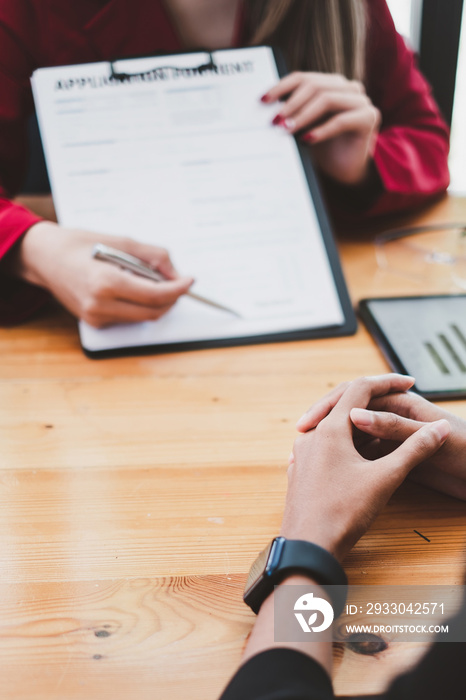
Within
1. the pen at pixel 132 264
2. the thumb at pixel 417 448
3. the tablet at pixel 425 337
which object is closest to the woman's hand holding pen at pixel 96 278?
the pen at pixel 132 264

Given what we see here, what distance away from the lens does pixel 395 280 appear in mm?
867

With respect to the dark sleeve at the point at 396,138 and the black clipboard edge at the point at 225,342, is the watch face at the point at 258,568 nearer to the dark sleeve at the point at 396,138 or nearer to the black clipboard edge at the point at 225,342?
the black clipboard edge at the point at 225,342

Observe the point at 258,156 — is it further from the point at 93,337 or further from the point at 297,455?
the point at 297,455

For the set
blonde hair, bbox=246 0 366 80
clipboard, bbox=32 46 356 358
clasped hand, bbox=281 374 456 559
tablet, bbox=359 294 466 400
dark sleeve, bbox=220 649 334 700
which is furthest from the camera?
blonde hair, bbox=246 0 366 80

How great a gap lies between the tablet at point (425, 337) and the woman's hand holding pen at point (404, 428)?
117 millimetres

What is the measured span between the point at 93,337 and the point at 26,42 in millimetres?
454

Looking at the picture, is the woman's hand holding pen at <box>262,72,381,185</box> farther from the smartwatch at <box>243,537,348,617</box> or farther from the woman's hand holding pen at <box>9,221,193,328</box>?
the smartwatch at <box>243,537,348,617</box>

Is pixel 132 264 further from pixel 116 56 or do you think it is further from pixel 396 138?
pixel 396 138

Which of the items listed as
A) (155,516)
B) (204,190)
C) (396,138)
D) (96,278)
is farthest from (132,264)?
(396,138)

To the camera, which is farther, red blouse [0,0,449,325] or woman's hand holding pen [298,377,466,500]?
red blouse [0,0,449,325]

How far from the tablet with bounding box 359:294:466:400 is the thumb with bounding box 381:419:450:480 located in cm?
16

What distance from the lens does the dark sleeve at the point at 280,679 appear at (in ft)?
1.08

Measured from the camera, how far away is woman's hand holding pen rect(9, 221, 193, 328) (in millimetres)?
702

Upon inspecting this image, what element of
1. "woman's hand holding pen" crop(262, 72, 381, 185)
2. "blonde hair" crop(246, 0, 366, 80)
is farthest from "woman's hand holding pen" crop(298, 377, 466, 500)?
"blonde hair" crop(246, 0, 366, 80)
